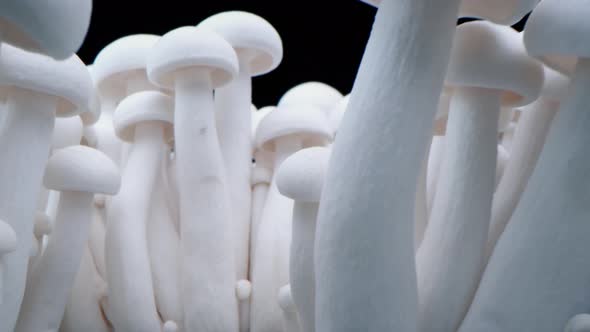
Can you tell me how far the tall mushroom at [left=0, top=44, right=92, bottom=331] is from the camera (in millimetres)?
985

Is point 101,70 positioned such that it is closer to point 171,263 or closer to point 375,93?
point 171,263

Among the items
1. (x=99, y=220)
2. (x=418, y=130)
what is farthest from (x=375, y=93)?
(x=99, y=220)

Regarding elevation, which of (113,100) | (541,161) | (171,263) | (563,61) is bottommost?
(171,263)

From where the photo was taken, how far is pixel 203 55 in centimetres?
118

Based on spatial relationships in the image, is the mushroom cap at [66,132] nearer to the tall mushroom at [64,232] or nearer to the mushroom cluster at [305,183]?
the mushroom cluster at [305,183]

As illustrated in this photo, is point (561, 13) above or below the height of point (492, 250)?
above

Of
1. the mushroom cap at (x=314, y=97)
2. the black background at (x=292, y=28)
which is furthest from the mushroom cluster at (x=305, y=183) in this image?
the black background at (x=292, y=28)

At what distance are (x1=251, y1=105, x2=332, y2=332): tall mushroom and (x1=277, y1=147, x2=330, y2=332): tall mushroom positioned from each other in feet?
0.64

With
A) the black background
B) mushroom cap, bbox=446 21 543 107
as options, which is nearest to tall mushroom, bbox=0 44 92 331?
mushroom cap, bbox=446 21 543 107

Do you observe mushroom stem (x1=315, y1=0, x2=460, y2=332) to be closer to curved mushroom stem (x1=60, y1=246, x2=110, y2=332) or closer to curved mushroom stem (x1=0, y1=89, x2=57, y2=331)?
curved mushroom stem (x1=0, y1=89, x2=57, y2=331)

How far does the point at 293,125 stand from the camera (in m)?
1.33

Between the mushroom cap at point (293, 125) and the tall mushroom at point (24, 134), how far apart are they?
0.41m

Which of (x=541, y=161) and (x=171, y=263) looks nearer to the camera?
(x=541, y=161)

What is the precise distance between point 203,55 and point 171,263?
392 mm
